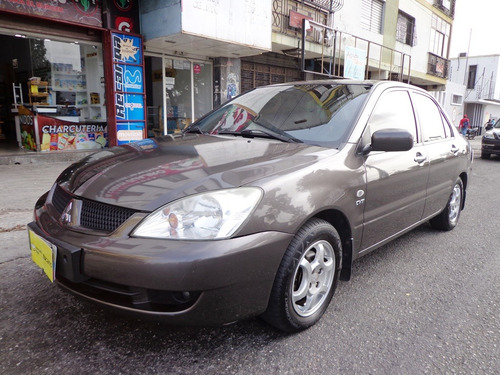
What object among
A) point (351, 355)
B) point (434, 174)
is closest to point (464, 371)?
point (351, 355)

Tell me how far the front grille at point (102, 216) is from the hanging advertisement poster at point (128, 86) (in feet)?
22.9

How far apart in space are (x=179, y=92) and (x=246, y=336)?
9.55 metres

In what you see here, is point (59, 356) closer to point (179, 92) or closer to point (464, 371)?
point (464, 371)

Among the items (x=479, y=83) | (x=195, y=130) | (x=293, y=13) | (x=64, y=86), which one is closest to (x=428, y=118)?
(x=195, y=130)

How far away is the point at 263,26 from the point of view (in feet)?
31.1

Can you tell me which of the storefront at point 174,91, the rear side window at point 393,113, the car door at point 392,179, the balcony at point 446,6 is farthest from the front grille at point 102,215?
the balcony at point 446,6

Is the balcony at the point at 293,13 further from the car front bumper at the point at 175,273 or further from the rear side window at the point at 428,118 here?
the car front bumper at the point at 175,273

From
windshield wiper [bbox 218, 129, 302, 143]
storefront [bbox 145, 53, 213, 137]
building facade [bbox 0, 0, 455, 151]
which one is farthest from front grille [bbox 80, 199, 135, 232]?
storefront [bbox 145, 53, 213, 137]

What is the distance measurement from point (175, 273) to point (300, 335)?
96cm

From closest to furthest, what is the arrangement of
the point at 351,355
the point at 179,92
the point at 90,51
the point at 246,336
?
the point at 351,355, the point at 246,336, the point at 90,51, the point at 179,92

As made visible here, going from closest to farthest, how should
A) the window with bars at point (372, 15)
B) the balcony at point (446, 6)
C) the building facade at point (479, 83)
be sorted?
the window with bars at point (372, 15)
the balcony at point (446, 6)
the building facade at point (479, 83)

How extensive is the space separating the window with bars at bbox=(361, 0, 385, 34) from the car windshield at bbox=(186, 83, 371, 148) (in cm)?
1290

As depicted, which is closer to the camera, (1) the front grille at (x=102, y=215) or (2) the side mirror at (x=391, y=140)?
(1) the front grille at (x=102, y=215)

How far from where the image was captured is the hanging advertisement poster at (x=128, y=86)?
8281 millimetres
